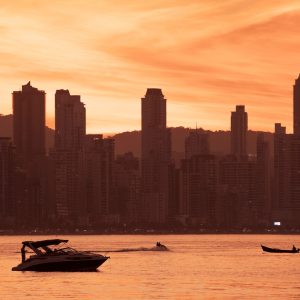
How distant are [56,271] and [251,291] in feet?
99.1

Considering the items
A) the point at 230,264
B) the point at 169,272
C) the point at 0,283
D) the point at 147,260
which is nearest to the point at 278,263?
the point at 230,264

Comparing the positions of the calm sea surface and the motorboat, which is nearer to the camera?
the calm sea surface

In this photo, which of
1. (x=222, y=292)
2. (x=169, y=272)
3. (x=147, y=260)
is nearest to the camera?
(x=222, y=292)

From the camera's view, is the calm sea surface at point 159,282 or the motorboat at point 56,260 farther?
the motorboat at point 56,260

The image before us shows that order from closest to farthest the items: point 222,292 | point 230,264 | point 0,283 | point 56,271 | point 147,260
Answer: point 222,292
point 0,283
point 56,271
point 230,264
point 147,260

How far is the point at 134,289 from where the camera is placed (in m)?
120

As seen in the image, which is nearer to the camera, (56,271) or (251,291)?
(251,291)

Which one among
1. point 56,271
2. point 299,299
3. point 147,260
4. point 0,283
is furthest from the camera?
point 147,260

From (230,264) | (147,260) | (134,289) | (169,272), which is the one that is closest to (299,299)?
(134,289)

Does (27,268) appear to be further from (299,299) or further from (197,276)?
(299,299)

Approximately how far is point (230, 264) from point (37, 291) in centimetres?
6696

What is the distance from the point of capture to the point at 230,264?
589ft

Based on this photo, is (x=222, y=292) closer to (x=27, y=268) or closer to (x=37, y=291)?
(x=37, y=291)

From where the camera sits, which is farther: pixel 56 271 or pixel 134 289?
pixel 56 271
